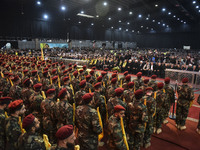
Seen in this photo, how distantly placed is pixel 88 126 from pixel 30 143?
1.15 meters

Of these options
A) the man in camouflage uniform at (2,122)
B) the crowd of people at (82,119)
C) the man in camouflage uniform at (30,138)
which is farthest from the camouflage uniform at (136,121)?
the man in camouflage uniform at (2,122)

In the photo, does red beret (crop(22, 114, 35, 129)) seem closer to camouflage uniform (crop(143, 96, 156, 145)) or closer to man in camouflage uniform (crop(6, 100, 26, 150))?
man in camouflage uniform (crop(6, 100, 26, 150))

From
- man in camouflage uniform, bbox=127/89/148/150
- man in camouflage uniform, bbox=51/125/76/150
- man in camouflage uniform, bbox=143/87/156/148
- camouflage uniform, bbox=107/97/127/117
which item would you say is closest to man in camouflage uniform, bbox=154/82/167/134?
Answer: man in camouflage uniform, bbox=143/87/156/148

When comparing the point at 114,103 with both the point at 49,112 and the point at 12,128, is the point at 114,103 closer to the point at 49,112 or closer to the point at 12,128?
the point at 49,112

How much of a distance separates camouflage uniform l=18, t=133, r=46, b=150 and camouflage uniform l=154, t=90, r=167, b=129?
3.59 meters

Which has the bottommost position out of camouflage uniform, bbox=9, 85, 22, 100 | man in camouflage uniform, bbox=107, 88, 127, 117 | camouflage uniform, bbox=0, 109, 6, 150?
camouflage uniform, bbox=0, 109, 6, 150

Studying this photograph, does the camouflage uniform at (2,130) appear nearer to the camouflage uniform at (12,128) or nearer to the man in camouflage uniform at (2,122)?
the man in camouflage uniform at (2,122)

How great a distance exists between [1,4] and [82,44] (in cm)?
2134

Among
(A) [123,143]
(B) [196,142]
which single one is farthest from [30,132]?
(B) [196,142]

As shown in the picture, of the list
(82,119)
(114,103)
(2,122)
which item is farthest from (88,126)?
(2,122)

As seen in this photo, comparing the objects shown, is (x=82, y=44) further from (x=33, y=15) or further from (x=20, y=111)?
(x=20, y=111)

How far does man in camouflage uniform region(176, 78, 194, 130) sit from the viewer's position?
461 cm

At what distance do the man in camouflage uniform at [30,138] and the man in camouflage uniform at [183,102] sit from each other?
4.59 m

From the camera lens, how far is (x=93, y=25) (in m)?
38.8
